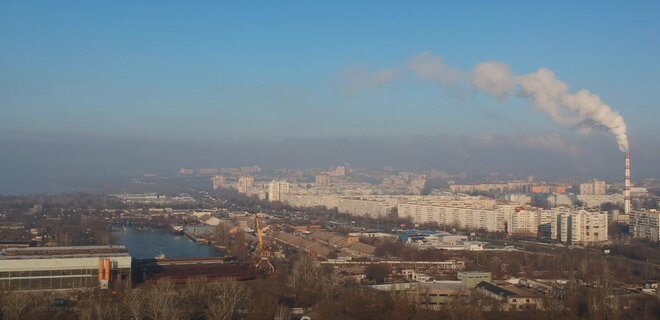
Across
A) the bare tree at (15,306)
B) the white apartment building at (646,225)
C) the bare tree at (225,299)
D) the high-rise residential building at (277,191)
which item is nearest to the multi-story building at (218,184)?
the high-rise residential building at (277,191)

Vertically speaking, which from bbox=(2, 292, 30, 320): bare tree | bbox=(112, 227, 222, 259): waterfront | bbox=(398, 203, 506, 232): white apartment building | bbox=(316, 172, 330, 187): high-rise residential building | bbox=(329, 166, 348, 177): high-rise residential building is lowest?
bbox=(112, 227, 222, 259): waterfront

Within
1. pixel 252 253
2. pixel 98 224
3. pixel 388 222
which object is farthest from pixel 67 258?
pixel 388 222

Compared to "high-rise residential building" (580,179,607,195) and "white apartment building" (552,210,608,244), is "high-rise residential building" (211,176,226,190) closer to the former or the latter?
"high-rise residential building" (580,179,607,195)

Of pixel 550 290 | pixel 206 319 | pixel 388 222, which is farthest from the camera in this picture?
pixel 388 222

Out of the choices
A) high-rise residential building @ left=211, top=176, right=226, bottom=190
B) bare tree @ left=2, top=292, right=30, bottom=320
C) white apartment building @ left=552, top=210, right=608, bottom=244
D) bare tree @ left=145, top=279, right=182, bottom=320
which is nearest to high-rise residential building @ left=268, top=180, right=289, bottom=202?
high-rise residential building @ left=211, top=176, right=226, bottom=190

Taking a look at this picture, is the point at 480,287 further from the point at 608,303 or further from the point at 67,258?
the point at 67,258

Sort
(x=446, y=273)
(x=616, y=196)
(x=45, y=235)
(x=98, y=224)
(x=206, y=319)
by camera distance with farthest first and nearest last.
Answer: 1. (x=616, y=196)
2. (x=98, y=224)
3. (x=45, y=235)
4. (x=446, y=273)
5. (x=206, y=319)

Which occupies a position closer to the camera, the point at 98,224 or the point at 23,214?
the point at 98,224
